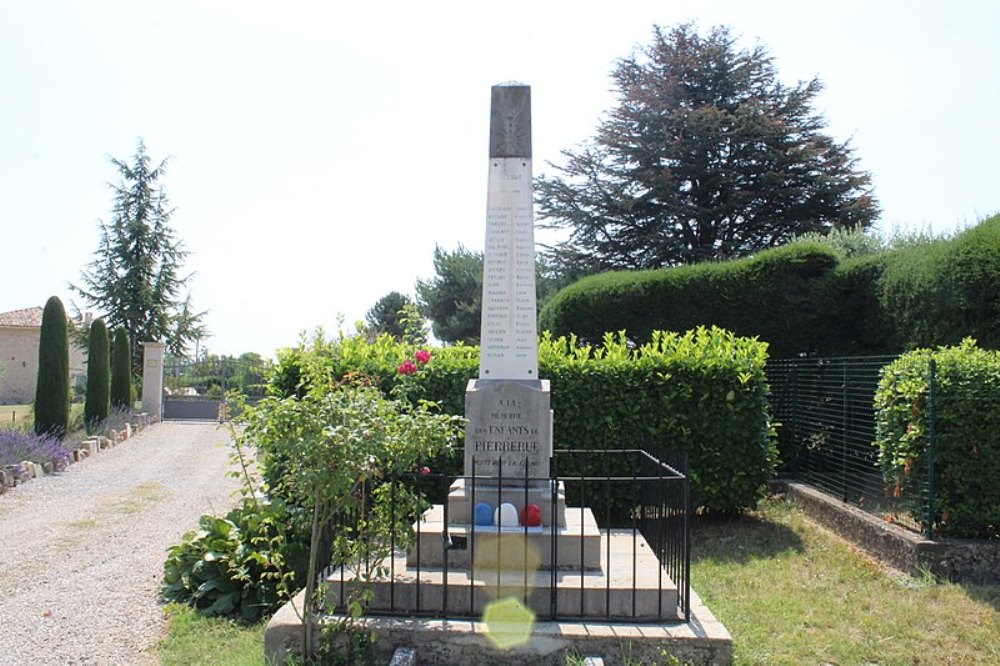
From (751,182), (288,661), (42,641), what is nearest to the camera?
(288,661)

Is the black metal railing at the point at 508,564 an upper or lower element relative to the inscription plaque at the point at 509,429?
lower

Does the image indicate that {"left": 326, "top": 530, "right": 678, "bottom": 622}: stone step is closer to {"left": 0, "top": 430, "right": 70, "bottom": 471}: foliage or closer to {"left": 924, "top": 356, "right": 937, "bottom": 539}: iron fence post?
{"left": 924, "top": 356, "right": 937, "bottom": 539}: iron fence post

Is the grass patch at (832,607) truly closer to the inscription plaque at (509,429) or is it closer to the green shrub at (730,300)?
the inscription plaque at (509,429)

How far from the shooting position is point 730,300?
473 inches

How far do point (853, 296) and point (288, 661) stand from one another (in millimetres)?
9660

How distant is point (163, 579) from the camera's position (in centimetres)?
661

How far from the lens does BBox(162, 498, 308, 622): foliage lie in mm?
5852

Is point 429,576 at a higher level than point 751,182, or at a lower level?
lower

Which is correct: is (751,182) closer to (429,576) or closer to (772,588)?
(772,588)

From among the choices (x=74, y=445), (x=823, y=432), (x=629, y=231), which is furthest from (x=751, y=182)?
(x=74, y=445)

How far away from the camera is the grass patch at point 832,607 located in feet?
16.5

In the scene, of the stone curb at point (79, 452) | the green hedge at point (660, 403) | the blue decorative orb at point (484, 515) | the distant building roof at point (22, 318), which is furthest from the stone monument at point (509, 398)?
the distant building roof at point (22, 318)

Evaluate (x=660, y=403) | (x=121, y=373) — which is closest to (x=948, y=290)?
(x=660, y=403)

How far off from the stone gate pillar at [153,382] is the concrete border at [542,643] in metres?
20.0
